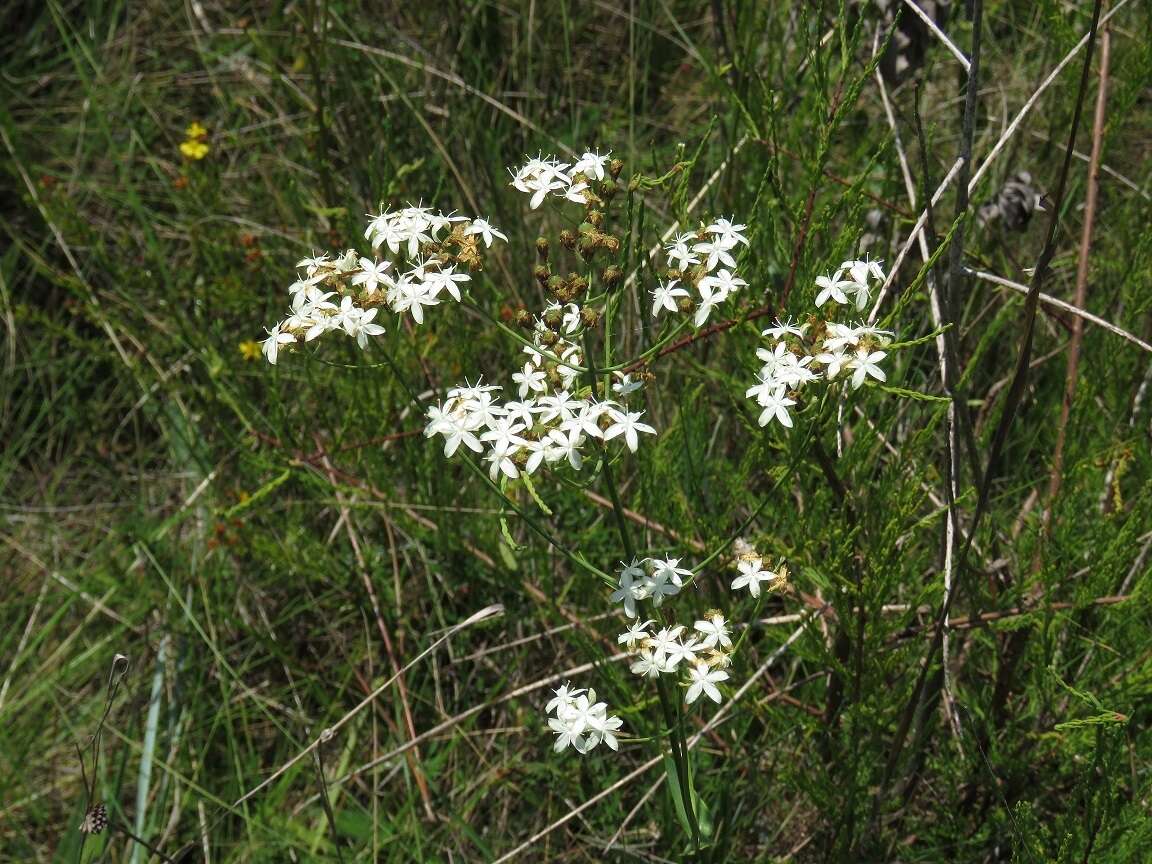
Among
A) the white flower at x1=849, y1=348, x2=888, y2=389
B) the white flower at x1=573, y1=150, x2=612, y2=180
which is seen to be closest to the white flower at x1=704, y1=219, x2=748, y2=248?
the white flower at x1=573, y1=150, x2=612, y2=180

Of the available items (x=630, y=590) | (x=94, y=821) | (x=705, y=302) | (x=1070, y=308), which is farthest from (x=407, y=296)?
(x=1070, y=308)

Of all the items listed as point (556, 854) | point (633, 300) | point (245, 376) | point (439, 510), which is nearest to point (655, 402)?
point (633, 300)

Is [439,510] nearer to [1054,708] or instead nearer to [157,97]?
[1054,708]

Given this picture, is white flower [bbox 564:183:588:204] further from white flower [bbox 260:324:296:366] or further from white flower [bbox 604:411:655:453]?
white flower [bbox 260:324:296:366]

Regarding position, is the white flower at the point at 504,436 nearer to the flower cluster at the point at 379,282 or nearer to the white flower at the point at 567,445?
the white flower at the point at 567,445

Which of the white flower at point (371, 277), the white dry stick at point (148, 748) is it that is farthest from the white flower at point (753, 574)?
the white dry stick at point (148, 748)

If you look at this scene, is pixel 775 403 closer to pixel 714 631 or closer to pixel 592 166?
pixel 714 631
